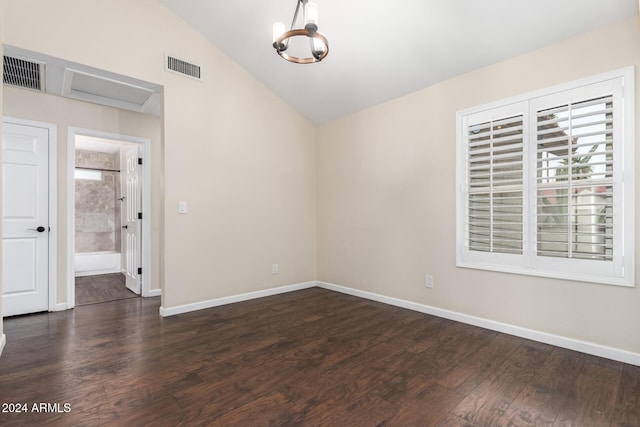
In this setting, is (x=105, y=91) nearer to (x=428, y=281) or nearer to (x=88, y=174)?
(x=88, y=174)

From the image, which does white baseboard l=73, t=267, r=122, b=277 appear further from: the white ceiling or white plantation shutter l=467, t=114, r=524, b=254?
white plantation shutter l=467, t=114, r=524, b=254

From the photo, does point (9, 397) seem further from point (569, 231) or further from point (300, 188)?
point (569, 231)

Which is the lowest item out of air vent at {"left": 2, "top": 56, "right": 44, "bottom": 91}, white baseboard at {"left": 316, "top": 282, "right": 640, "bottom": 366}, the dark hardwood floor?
the dark hardwood floor

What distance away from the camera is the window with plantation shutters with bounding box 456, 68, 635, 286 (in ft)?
7.86

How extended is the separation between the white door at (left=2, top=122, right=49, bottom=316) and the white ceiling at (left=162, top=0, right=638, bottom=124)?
2.29 metres

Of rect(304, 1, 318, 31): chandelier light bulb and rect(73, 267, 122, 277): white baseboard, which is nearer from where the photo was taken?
rect(304, 1, 318, 31): chandelier light bulb

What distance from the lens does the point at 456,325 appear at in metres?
3.18

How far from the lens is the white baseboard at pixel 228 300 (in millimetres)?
3514

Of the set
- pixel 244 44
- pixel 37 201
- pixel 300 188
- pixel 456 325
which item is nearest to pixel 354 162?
pixel 300 188

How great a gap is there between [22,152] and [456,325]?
5.14m

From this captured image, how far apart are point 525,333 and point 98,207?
8.12 meters

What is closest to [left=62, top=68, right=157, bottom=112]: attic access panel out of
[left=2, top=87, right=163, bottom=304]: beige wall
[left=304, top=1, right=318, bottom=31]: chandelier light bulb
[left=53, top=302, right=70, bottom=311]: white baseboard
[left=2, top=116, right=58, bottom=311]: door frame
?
[left=2, top=87, right=163, bottom=304]: beige wall

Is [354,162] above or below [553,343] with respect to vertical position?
above

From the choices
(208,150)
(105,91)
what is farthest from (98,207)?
(208,150)
